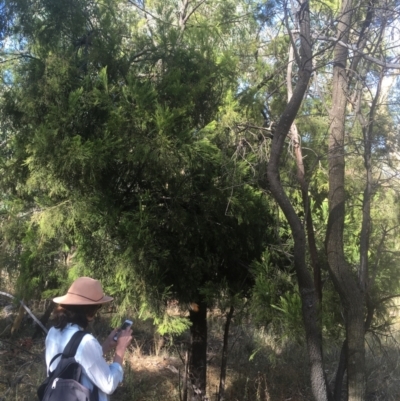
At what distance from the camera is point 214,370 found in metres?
8.86

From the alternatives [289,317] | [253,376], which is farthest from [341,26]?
[253,376]

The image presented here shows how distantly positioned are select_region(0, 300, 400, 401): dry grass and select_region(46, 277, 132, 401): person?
4.01 metres

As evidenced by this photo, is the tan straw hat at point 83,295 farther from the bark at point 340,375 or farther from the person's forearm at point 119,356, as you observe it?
the bark at point 340,375

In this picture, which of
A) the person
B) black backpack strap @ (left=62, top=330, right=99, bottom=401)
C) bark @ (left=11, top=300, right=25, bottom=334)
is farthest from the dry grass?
black backpack strap @ (left=62, top=330, right=99, bottom=401)

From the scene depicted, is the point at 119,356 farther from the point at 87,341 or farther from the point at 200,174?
the point at 200,174

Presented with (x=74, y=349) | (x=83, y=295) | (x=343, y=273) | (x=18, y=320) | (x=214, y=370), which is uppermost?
(x=343, y=273)

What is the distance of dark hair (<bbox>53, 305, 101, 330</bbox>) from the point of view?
2732 mm

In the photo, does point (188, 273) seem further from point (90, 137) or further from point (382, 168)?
point (382, 168)

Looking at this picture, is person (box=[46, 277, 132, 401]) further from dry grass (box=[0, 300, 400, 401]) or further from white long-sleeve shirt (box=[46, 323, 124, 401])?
dry grass (box=[0, 300, 400, 401])

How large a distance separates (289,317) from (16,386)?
3980 mm

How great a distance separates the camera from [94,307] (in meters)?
2.81

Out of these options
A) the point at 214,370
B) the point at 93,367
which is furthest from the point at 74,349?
the point at 214,370

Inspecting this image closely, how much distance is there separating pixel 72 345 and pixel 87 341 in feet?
0.26

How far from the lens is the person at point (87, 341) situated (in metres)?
2.50
